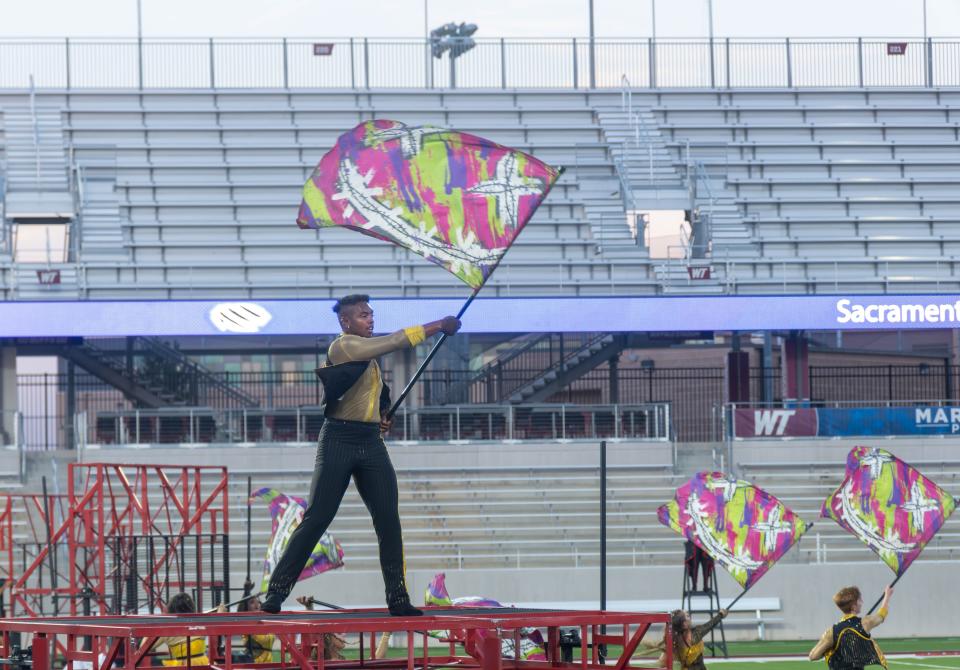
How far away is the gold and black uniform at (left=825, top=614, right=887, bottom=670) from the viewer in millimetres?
12312

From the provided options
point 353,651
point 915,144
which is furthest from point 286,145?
point 353,651

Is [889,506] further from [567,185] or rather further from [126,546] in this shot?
[567,185]

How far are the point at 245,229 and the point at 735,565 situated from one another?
54.8 ft

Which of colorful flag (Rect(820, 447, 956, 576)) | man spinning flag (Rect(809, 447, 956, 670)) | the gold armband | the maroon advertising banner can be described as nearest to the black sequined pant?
the gold armband

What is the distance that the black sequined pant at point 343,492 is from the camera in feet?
35.0

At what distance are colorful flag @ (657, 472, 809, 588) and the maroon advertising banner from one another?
8.90 metres

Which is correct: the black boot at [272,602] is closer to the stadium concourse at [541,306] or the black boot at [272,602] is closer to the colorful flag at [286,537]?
the colorful flag at [286,537]

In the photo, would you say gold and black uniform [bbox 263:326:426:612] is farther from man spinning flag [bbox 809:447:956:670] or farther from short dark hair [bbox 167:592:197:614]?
man spinning flag [bbox 809:447:956:670]

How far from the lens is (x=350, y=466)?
10.7m

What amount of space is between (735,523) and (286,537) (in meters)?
5.28

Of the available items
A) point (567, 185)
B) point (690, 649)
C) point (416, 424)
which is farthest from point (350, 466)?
point (567, 185)

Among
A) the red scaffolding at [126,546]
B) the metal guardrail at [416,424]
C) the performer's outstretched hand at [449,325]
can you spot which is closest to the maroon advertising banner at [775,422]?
the metal guardrail at [416,424]

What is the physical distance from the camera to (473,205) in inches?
439

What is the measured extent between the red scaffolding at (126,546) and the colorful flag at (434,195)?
6.58 meters
